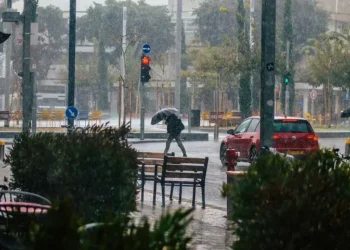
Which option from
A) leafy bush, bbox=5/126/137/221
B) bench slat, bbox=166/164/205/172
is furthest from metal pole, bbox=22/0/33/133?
leafy bush, bbox=5/126/137/221

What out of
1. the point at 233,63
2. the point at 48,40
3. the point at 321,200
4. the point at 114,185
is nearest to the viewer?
the point at 321,200

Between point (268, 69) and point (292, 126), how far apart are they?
459 inches

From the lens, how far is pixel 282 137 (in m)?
28.5

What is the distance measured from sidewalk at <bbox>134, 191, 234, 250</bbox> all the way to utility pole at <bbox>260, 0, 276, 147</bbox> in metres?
1.41

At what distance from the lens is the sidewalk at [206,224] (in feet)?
41.7

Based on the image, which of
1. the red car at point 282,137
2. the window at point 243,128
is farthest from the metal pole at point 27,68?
the window at point 243,128

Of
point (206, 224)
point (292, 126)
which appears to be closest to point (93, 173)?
point (206, 224)

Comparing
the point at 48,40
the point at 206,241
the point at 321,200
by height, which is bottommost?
the point at 206,241

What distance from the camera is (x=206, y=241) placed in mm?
13008

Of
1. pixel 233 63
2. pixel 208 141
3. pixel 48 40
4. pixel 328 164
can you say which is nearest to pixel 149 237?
pixel 328 164

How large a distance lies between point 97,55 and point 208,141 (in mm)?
57465

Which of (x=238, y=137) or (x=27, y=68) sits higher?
(x=27, y=68)

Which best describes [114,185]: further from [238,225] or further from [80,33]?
[80,33]

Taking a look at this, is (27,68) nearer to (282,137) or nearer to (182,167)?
(282,137)
